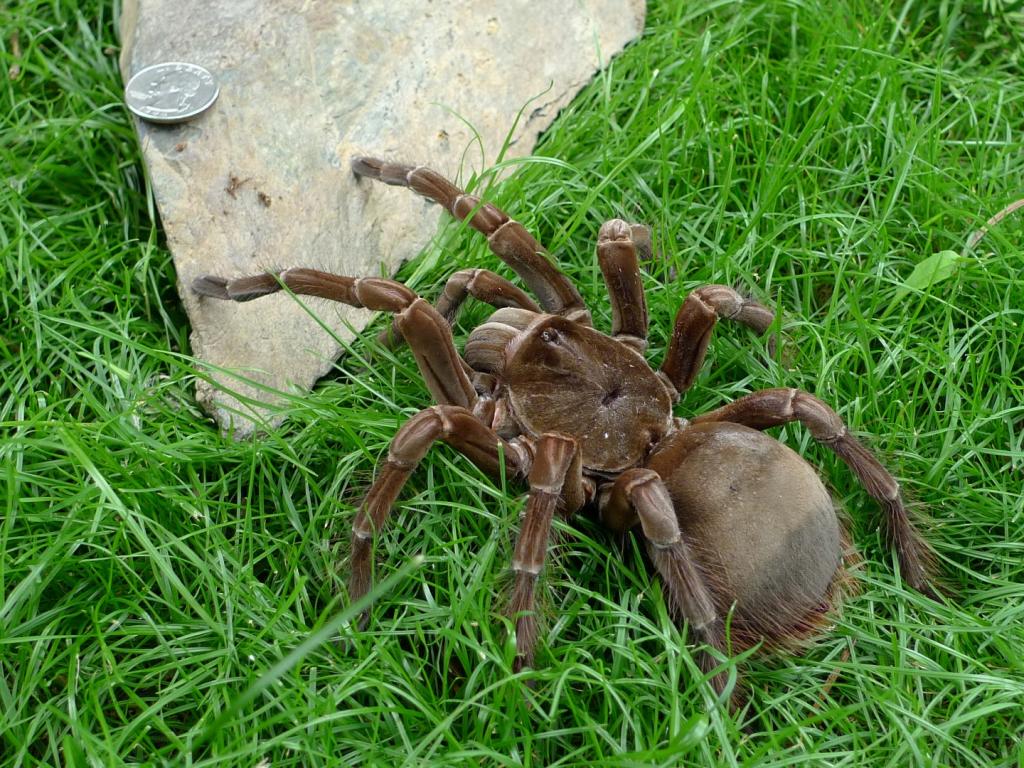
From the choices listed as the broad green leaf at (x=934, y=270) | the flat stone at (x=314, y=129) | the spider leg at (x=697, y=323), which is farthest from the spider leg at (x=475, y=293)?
the broad green leaf at (x=934, y=270)

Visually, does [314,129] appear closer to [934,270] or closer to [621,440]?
[621,440]

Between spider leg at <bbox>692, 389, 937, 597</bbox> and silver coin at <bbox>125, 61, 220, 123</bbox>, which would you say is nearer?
spider leg at <bbox>692, 389, 937, 597</bbox>

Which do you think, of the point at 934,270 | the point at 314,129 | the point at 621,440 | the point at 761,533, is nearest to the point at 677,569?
the point at 761,533

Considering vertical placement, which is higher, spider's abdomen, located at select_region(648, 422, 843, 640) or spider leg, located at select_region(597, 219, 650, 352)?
spider leg, located at select_region(597, 219, 650, 352)

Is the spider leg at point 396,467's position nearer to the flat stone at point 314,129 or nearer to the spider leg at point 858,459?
the flat stone at point 314,129

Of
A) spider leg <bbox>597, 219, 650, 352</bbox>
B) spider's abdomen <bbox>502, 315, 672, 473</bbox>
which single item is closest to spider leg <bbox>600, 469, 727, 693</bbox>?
spider's abdomen <bbox>502, 315, 672, 473</bbox>

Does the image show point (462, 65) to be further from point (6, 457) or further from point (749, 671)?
point (749, 671)

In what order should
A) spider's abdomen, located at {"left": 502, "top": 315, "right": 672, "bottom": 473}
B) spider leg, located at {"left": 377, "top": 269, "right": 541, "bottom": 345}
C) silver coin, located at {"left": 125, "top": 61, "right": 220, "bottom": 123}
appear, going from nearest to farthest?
spider's abdomen, located at {"left": 502, "top": 315, "right": 672, "bottom": 473}
spider leg, located at {"left": 377, "top": 269, "right": 541, "bottom": 345}
silver coin, located at {"left": 125, "top": 61, "right": 220, "bottom": 123}

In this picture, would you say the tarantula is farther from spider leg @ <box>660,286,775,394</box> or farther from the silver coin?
the silver coin
